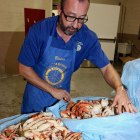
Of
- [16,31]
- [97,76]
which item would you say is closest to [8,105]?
[16,31]

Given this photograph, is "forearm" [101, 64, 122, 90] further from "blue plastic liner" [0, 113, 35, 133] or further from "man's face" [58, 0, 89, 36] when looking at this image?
"blue plastic liner" [0, 113, 35, 133]

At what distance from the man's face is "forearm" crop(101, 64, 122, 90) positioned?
39cm

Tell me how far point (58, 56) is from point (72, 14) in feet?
0.98

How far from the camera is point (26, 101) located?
59.0 inches

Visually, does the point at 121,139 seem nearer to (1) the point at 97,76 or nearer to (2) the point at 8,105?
(2) the point at 8,105

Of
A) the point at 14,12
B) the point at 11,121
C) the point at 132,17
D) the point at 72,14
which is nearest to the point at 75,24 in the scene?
the point at 72,14

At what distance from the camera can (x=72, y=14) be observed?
1138 mm

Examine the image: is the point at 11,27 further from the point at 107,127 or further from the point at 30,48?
the point at 107,127

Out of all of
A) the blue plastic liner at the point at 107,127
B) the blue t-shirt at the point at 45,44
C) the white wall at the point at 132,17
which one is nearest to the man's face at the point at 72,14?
the blue t-shirt at the point at 45,44

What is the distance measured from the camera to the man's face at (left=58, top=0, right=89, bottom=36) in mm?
1117

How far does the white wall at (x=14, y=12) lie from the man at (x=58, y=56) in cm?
293

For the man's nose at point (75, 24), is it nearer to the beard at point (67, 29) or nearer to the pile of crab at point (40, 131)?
the beard at point (67, 29)

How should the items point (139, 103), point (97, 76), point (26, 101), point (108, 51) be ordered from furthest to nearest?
point (108, 51), point (97, 76), point (26, 101), point (139, 103)

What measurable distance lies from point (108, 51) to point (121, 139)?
16.2 feet
